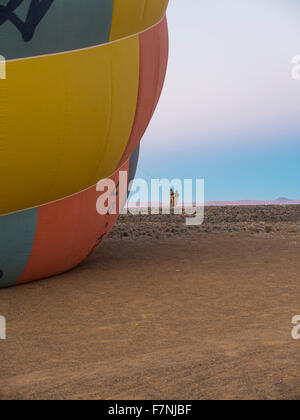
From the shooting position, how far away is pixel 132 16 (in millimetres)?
5496

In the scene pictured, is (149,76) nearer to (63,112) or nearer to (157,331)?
(63,112)

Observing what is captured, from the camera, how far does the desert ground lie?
2.59m

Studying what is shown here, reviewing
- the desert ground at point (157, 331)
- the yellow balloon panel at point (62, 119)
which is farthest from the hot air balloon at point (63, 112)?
the desert ground at point (157, 331)

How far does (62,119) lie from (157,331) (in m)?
2.46

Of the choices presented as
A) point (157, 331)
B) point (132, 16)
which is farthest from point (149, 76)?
point (157, 331)

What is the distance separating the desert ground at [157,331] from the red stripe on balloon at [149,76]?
1.78 meters

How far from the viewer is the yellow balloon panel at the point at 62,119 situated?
4730 mm

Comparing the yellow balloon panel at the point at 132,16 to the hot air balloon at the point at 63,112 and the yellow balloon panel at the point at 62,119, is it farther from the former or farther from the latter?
the yellow balloon panel at the point at 62,119

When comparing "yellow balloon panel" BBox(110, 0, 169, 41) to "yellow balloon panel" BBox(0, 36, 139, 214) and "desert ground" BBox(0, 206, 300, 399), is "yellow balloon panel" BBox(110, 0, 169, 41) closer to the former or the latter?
"yellow balloon panel" BBox(0, 36, 139, 214)

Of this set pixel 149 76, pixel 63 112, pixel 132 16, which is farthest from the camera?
pixel 149 76

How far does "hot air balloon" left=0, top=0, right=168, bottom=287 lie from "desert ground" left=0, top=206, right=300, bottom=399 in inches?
24.0

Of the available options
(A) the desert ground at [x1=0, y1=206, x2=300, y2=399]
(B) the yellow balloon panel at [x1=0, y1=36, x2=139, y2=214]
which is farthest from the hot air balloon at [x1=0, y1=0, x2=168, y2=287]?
(A) the desert ground at [x1=0, y1=206, x2=300, y2=399]

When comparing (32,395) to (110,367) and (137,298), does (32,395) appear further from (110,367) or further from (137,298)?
(137,298)
